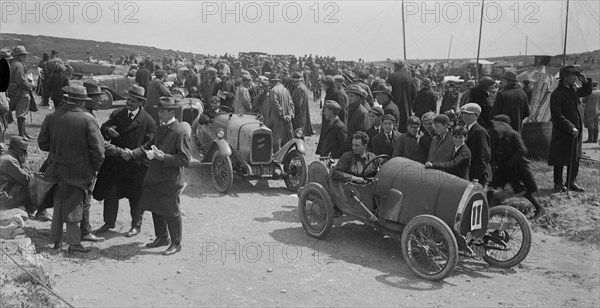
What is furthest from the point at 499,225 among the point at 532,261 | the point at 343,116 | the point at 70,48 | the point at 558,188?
the point at 70,48

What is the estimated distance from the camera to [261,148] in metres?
11.0

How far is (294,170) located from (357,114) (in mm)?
1693

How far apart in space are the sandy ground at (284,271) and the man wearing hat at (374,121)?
1.40m

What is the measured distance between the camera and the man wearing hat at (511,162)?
939 cm

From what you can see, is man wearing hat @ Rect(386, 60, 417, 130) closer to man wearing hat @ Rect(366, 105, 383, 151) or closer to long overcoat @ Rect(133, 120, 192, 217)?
man wearing hat @ Rect(366, 105, 383, 151)

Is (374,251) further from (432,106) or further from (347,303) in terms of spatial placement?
(432,106)

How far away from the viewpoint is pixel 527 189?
957cm

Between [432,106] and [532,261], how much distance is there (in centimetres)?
648

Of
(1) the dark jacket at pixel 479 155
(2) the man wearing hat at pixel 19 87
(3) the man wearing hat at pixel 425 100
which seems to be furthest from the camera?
(3) the man wearing hat at pixel 425 100

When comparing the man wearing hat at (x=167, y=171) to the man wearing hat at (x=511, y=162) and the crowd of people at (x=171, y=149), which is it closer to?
the crowd of people at (x=171, y=149)

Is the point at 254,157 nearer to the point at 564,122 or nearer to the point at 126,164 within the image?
the point at 126,164

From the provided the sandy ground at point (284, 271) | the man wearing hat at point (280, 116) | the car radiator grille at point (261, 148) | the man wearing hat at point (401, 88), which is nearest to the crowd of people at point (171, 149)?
the sandy ground at point (284, 271)

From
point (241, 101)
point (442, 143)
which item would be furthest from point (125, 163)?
point (241, 101)

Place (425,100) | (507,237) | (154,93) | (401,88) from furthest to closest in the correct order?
(425,100) → (401,88) → (154,93) → (507,237)
